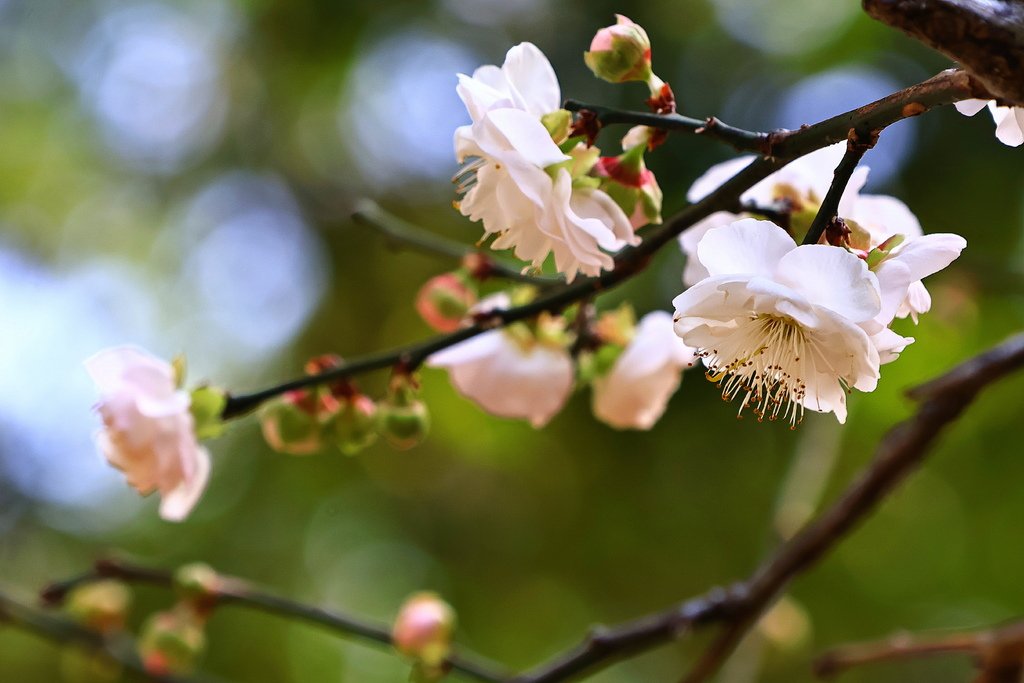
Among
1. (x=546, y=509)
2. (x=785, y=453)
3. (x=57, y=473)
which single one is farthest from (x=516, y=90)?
(x=57, y=473)

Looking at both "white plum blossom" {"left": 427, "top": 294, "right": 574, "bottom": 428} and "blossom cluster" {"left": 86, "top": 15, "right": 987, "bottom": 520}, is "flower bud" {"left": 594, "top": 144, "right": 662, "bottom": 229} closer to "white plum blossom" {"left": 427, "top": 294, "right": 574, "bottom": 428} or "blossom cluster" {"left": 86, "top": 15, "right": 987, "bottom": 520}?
"blossom cluster" {"left": 86, "top": 15, "right": 987, "bottom": 520}

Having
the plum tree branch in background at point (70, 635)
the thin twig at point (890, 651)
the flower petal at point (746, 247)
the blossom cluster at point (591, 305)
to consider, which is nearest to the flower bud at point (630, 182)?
the blossom cluster at point (591, 305)

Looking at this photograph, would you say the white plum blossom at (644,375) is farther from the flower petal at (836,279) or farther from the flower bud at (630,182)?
the flower petal at (836,279)

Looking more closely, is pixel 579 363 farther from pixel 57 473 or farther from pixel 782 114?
pixel 57 473

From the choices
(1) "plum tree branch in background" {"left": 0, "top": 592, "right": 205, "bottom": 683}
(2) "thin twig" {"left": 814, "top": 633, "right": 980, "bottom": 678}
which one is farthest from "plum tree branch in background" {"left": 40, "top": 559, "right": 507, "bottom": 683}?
(2) "thin twig" {"left": 814, "top": 633, "right": 980, "bottom": 678}

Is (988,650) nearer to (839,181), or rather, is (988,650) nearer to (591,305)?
(591,305)

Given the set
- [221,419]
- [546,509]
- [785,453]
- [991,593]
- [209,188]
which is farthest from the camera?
[209,188]

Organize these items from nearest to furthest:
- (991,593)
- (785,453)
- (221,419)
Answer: (221,419)
(991,593)
(785,453)

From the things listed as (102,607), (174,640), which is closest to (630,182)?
(174,640)
